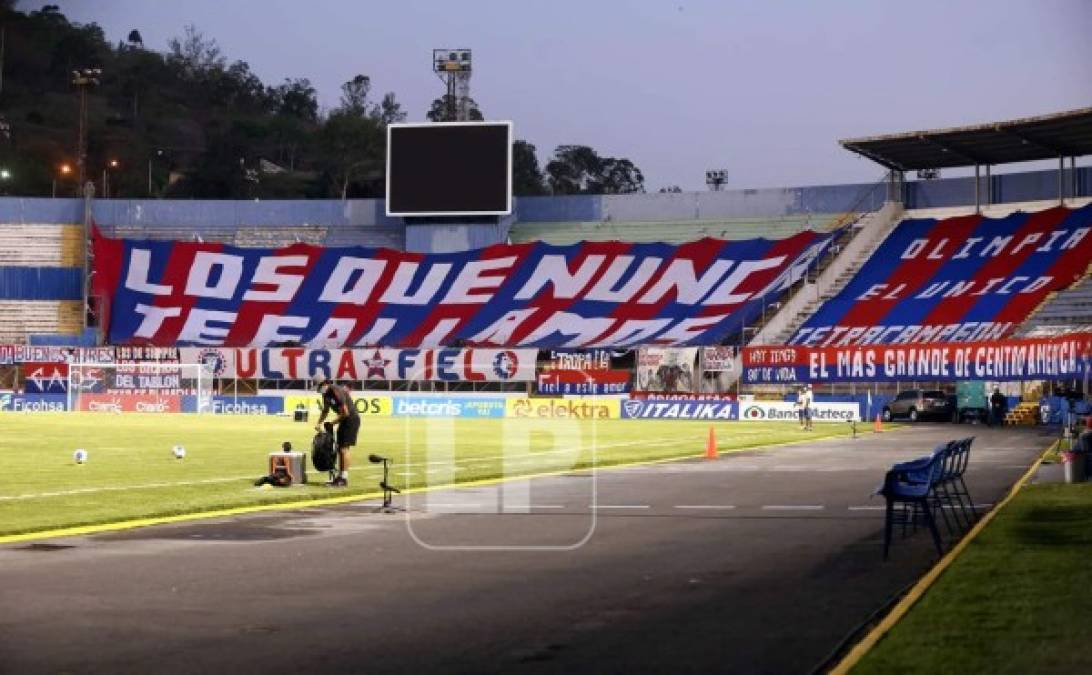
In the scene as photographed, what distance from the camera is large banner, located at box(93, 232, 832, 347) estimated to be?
83875 mm

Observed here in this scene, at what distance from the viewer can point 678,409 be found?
230 ft

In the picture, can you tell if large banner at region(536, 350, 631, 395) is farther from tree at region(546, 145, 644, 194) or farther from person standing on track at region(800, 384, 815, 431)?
tree at region(546, 145, 644, 194)

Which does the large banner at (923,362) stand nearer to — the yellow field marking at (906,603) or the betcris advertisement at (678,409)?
the betcris advertisement at (678,409)

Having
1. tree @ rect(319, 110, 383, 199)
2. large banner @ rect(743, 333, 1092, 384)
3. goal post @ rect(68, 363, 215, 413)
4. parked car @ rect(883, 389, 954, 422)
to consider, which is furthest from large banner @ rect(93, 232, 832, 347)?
tree @ rect(319, 110, 383, 199)

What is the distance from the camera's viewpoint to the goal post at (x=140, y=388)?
7356 cm

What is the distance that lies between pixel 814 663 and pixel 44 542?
35.0 ft

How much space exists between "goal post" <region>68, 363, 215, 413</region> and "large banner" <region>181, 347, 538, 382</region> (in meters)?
1.24

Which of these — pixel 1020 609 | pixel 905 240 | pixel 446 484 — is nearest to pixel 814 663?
pixel 1020 609

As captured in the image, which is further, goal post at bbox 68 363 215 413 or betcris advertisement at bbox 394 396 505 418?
goal post at bbox 68 363 215 413

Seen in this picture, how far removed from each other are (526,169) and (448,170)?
99.1 meters

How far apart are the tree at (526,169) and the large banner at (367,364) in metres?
103

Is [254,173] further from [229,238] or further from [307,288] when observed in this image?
[307,288]

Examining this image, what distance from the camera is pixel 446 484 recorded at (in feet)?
91.4

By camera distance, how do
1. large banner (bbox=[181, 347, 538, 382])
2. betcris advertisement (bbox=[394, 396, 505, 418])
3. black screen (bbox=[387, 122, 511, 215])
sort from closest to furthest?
betcris advertisement (bbox=[394, 396, 505, 418]), large banner (bbox=[181, 347, 538, 382]), black screen (bbox=[387, 122, 511, 215])
